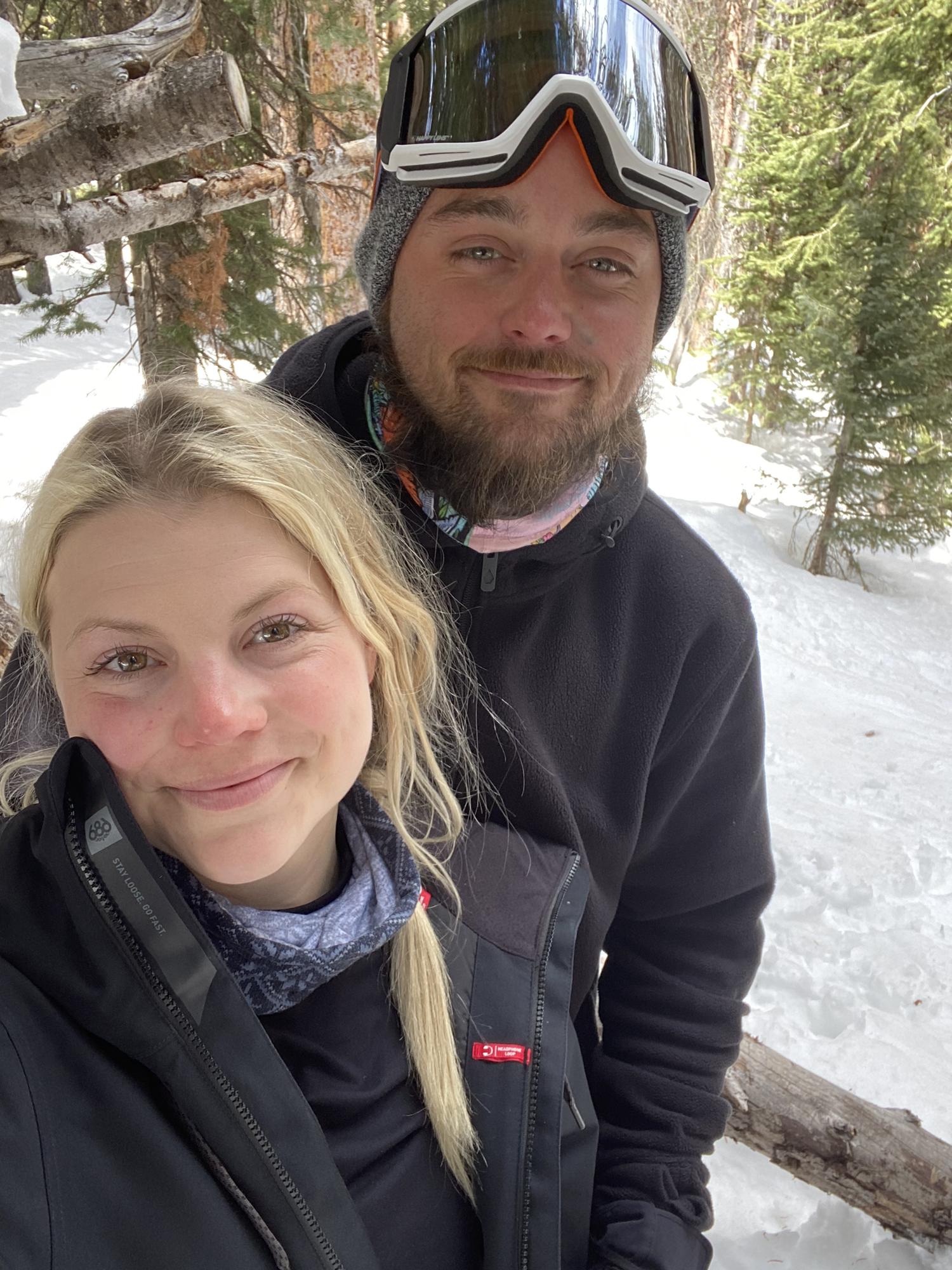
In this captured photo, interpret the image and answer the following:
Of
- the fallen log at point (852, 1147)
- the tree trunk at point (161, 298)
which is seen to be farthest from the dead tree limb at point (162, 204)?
the fallen log at point (852, 1147)

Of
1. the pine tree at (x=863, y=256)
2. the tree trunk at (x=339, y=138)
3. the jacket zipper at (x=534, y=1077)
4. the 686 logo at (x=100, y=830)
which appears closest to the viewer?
the 686 logo at (x=100, y=830)

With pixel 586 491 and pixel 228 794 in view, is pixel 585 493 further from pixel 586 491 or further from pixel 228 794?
pixel 228 794

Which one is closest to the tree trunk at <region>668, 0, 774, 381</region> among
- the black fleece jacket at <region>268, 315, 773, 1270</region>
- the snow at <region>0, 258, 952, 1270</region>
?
the snow at <region>0, 258, 952, 1270</region>

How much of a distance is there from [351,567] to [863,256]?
1073cm

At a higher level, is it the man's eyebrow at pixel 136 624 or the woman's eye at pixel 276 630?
the man's eyebrow at pixel 136 624

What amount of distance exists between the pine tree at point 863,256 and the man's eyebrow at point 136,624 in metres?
10.6

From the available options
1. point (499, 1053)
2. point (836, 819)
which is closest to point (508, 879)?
point (499, 1053)

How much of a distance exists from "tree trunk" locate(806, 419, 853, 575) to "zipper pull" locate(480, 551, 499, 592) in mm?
10345

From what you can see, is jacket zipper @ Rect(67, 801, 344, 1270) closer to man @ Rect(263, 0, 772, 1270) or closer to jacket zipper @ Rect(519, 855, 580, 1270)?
jacket zipper @ Rect(519, 855, 580, 1270)

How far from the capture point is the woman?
38.2 inches

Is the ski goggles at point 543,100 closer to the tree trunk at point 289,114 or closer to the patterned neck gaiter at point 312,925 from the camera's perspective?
the patterned neck gaiter at point 312,925

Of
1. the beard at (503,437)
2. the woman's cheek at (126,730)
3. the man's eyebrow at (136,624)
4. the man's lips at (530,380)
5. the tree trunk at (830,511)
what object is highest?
the man's lips at (530,380)

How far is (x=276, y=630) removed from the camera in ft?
3.96

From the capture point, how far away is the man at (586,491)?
1.58 m
